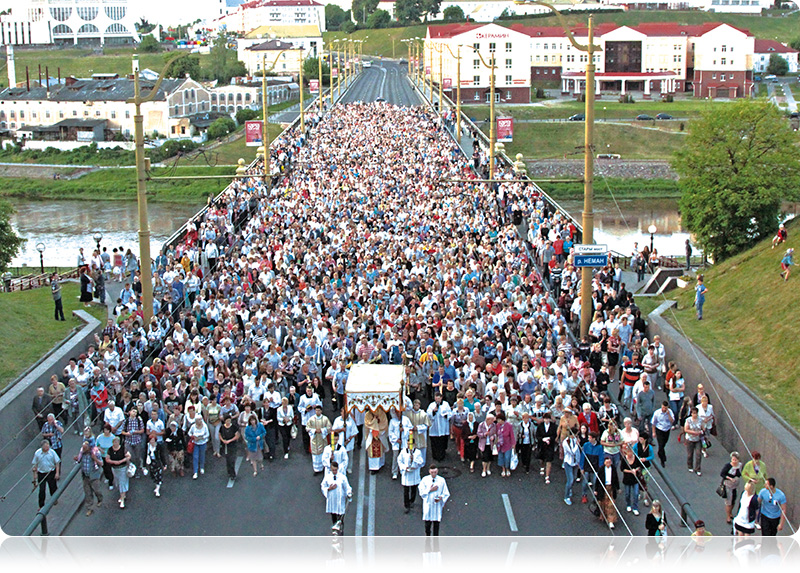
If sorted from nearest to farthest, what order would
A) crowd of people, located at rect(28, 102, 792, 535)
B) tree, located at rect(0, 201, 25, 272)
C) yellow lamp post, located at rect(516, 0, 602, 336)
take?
crowd of people, located at rect(28, 102, 792, 535)
yellow lamp post, located at rect(516, 0, 602, 336)
tree, located at rect(0, 201, 25, 272)

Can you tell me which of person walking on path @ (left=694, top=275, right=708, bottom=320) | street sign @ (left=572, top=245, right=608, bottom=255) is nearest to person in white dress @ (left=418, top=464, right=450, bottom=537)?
street sign @ (left=572, top=245, right=608, bottom=255)

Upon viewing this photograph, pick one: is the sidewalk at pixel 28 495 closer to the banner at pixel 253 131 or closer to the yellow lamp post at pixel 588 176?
the yellow lamp post at pixel 588 176

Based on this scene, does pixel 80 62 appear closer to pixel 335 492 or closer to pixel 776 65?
pixel 776 65

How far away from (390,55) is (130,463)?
18095 centimetres

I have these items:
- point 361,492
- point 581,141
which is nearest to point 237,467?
point 361,492

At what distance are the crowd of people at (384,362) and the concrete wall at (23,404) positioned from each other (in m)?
0.47

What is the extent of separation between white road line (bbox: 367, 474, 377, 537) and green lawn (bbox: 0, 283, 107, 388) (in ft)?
22.9

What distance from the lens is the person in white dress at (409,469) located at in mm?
13984

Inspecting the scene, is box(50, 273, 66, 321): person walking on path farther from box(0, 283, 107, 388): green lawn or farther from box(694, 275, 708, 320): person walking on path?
box(694, 275, 708, 320): person walking on path

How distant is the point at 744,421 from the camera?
52.5ft

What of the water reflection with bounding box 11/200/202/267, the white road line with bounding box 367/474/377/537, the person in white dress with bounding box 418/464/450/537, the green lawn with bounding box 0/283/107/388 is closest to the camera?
the person in white dress with bounding box 418/464/450/537

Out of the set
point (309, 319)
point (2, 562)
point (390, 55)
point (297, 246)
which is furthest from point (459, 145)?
point (390, 55)

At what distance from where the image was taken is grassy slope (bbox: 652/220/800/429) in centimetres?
1711

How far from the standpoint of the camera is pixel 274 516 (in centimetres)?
1409
